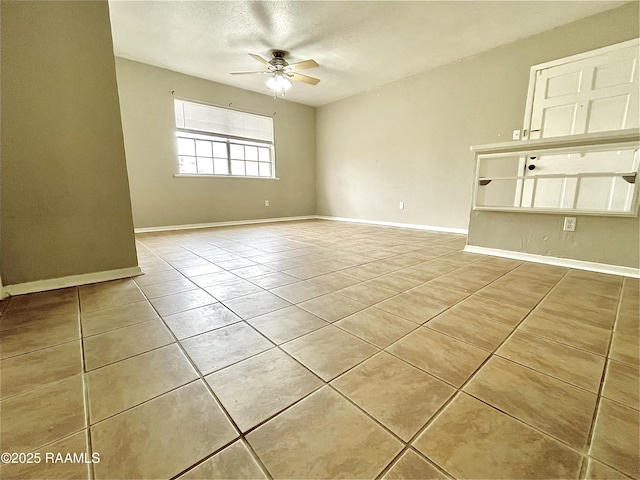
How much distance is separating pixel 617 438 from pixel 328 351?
32.1 inches

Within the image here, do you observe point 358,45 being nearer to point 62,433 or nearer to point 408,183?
point 408,183

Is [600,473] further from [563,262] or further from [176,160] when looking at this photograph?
[176,160]

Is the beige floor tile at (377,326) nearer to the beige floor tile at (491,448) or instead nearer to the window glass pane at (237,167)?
the beige floor tile at (491,448)

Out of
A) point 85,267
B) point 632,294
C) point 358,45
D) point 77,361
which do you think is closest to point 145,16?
point 358,45

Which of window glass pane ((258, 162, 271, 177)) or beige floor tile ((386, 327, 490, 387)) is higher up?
window glass pane ((258, 162, 271, 177))

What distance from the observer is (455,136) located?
398cm

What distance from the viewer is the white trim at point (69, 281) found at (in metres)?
1.62

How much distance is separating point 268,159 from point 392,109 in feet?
8.49

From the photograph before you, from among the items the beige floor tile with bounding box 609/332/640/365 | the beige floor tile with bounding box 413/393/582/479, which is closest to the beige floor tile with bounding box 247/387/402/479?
the beige floor tile with bounding box 413/393/582/479

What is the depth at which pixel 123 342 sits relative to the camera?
3.63ft

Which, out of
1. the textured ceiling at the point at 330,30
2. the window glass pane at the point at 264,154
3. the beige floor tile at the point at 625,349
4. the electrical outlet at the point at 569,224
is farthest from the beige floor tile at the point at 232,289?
the window glass pane at the point at 264,154

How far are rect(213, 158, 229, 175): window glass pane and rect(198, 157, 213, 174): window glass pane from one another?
0.28ft

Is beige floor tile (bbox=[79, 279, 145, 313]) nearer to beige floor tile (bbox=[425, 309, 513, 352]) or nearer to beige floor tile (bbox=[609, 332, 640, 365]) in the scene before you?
beige floor tile (bbox=[425, 309, 513, 352])

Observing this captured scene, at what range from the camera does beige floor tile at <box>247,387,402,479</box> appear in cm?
59
